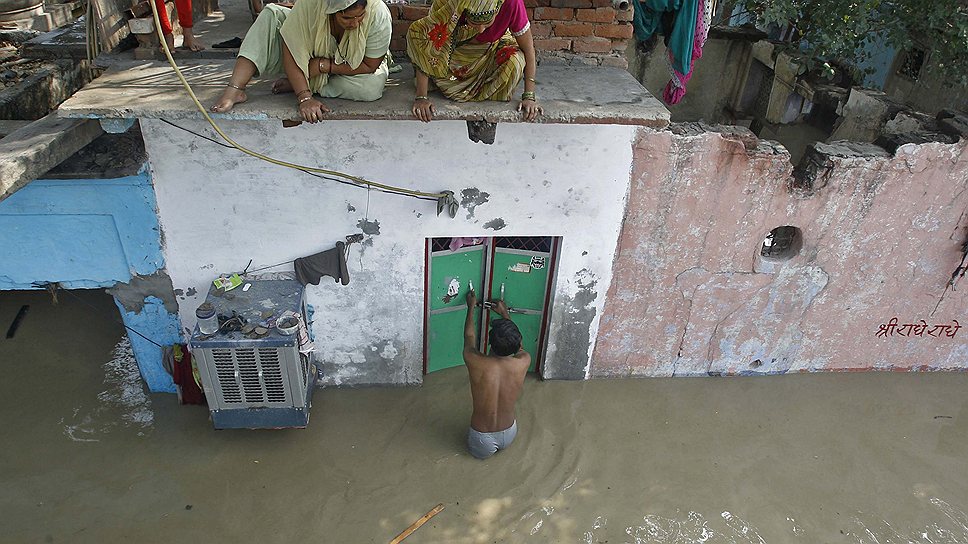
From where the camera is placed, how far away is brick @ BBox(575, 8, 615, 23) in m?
4.33

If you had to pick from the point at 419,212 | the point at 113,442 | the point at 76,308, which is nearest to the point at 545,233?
the point at 419,212

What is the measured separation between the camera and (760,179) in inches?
185

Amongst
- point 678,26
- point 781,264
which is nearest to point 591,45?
point 678,26

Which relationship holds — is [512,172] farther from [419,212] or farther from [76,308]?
[76,308]

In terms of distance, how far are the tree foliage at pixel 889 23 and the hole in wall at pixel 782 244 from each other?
6.47 feet

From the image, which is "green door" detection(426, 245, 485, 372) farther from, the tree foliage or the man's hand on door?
the tree foliage

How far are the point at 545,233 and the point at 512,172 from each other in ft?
1.94

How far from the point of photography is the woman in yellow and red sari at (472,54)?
3.51 meters

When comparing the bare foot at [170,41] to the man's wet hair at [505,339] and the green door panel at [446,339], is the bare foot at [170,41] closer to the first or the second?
the green door panel at [446,339]

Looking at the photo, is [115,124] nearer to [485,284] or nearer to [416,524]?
[485,284]

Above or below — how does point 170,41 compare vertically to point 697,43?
below

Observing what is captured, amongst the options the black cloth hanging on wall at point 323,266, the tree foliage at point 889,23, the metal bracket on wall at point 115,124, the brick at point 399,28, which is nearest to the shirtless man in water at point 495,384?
the black cloth hanging on wall at point 323,266

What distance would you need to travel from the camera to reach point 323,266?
461cm

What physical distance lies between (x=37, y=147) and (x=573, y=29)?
342 cm
